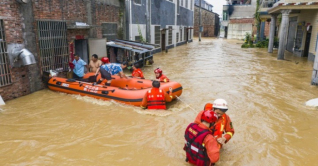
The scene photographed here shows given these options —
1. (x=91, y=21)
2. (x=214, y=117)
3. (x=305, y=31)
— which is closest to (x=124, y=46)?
(x=91, y=21)

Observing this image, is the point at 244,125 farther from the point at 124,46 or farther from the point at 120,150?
the point at 124,46

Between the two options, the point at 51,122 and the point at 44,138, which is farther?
the point at 51,122

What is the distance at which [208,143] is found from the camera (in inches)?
135

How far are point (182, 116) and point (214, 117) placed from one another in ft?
10.3

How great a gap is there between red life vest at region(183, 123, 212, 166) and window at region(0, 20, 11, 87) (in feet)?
20.0

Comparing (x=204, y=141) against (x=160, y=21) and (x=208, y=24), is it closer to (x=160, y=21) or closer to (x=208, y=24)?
(x=160, y=21)

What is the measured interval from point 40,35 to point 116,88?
338 cm

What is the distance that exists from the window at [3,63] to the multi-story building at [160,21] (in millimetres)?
7910

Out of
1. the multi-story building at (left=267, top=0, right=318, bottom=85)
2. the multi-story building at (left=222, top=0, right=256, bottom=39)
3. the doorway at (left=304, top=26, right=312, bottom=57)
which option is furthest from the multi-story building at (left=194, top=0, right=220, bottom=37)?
the doorway at (left=304, top=26, right=312, bottom=57)

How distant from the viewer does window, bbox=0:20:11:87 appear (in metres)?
6.93

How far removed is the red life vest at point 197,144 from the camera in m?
3.47

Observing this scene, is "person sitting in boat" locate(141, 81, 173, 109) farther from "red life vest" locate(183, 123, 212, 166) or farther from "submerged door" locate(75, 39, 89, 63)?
"submerged door" locate(75, 39, 89, 63)

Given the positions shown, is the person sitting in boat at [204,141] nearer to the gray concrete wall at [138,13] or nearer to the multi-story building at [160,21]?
the multi-story building at [160,21]

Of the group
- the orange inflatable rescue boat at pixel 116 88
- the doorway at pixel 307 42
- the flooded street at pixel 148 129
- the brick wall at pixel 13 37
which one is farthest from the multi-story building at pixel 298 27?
the brick wall at pixel 13 37
